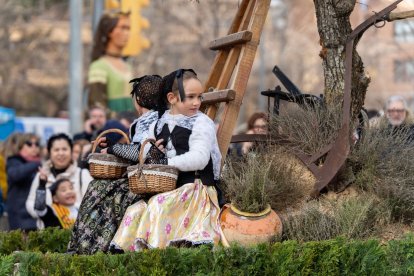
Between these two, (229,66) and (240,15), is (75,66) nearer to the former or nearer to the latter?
(240,15)

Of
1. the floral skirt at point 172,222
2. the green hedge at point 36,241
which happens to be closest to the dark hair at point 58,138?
the green hedge at point 36,241

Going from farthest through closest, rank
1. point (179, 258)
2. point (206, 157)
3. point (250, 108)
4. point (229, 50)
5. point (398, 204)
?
point (250, 108), point (229, 50), point (398, 204), point (206, 157), point (179, 258)

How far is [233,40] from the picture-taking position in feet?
27.1

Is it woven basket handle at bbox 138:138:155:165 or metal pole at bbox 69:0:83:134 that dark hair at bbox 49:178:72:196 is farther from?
metal pole at bbox 69:0:83:134

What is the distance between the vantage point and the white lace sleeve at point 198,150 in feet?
23.6

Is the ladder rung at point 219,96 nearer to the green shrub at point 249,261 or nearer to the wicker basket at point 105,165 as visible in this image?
the wicker basket at point 105,165

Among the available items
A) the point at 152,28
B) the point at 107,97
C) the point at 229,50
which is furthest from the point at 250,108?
the point at 229,50

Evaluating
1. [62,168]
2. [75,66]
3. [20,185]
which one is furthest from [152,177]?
[75,66]

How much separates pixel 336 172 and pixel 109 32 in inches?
295

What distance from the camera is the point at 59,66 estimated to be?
4631cm

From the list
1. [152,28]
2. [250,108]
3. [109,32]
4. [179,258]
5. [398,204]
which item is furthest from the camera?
[250,108]

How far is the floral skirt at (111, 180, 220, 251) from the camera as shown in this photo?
716cm

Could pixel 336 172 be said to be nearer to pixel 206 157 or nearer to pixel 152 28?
pixel 206 157

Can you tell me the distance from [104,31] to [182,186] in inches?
316
